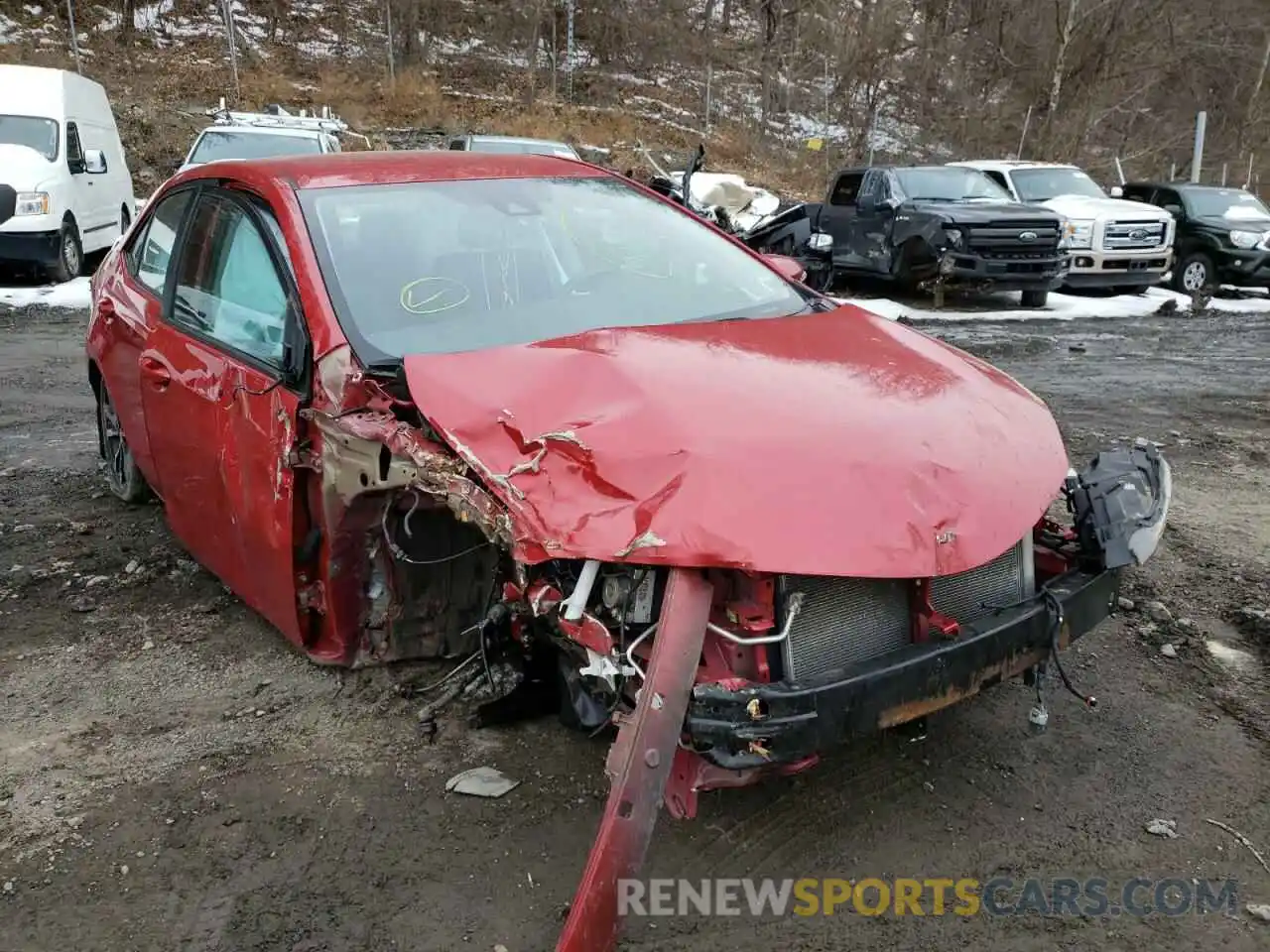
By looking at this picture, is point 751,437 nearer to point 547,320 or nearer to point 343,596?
point 547,320

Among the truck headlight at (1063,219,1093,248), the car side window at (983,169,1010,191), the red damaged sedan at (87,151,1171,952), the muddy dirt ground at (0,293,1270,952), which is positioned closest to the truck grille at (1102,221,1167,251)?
the truck headlight at (1063,219,1093,248)

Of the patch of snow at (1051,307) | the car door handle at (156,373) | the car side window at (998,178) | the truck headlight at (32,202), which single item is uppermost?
the car side window at (998,178)

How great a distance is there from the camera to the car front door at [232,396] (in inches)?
122

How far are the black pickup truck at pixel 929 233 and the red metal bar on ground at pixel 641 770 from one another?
10106 mm

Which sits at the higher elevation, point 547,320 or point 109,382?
point 547,320

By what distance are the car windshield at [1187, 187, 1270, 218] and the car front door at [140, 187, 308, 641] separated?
15.2 meters

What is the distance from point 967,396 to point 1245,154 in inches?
1476

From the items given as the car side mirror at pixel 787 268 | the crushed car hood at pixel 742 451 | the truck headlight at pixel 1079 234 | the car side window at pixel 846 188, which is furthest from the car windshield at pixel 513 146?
the crushed car hood at pixel 742 451

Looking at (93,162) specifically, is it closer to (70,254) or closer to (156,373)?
(70,254)

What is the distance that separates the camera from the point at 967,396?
9.48 ft

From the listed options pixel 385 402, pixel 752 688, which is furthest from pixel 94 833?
pixel 752 688

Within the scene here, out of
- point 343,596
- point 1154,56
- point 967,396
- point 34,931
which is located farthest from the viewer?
point 1154,56

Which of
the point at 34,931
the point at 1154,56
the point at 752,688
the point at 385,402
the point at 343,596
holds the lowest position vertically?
the point at 34,931

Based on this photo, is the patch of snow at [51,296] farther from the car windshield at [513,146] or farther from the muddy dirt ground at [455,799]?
the muddy dirt ground at [455,799]
